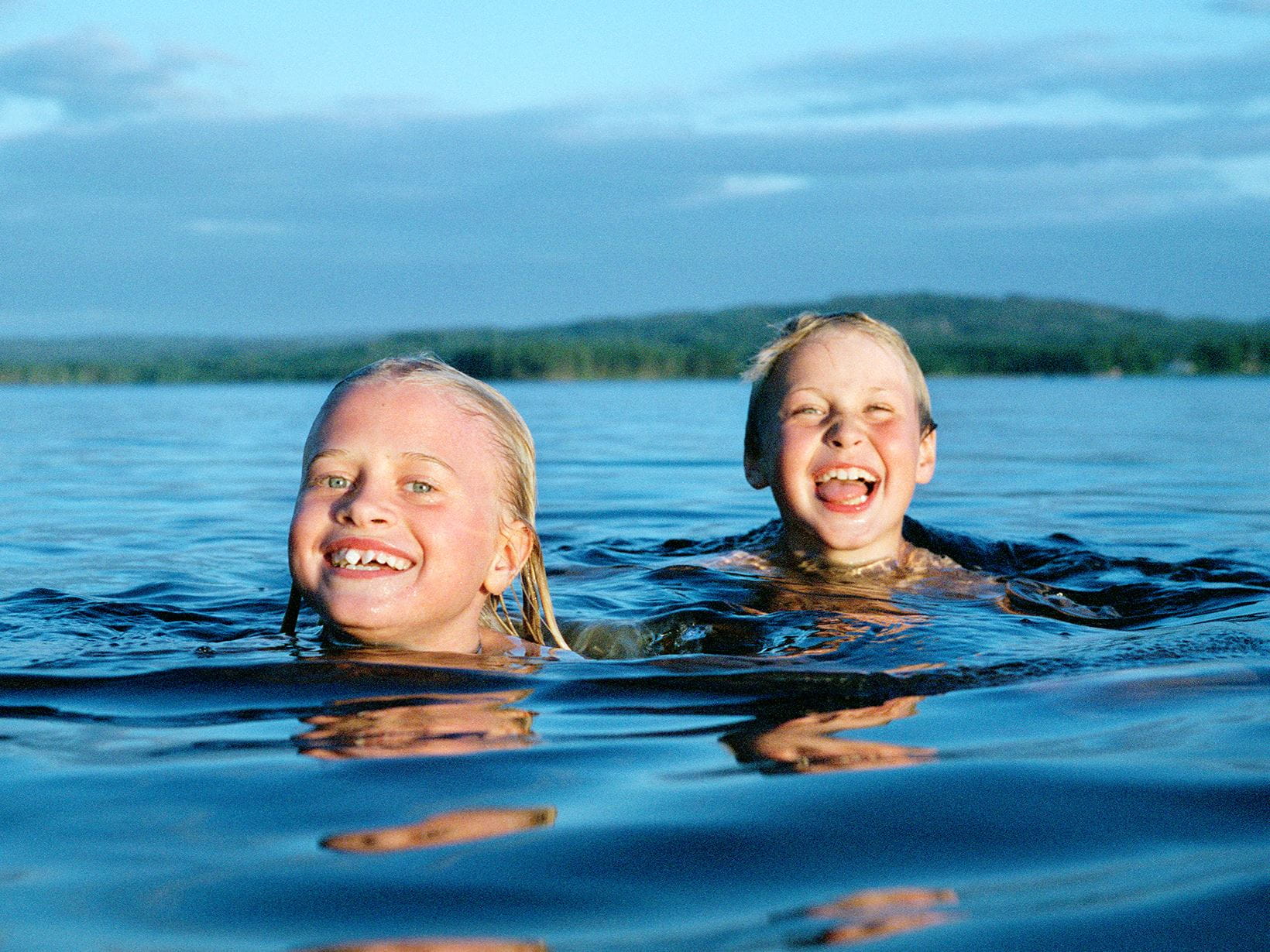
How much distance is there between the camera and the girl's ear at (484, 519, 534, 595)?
4.26 meters

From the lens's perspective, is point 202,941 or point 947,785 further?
point 947,785

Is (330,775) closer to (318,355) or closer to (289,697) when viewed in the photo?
(289,697)

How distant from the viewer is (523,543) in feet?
14.2

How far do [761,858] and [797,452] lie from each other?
342 cm

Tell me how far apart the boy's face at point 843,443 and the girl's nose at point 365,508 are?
7.31 feet

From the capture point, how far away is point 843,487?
569cm

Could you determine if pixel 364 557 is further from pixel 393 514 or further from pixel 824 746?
pixel 824 746

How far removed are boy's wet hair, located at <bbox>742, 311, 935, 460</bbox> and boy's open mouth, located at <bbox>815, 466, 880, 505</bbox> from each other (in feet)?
1.58

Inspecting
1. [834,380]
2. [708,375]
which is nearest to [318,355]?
[708,375]

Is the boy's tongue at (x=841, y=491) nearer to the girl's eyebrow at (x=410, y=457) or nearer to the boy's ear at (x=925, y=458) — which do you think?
the boy's ear at (x=925, y=458)

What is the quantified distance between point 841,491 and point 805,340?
69 cm

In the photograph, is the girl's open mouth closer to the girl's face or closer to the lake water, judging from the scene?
the girl's face

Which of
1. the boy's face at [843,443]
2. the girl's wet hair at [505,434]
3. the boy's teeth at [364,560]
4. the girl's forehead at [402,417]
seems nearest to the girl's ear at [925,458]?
the boy's face at [843,443]

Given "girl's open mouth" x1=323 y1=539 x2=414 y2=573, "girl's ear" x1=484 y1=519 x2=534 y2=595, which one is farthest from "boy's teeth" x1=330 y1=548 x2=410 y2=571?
"girl's ear" x1=484 y1=519 x2=534 y2=595
